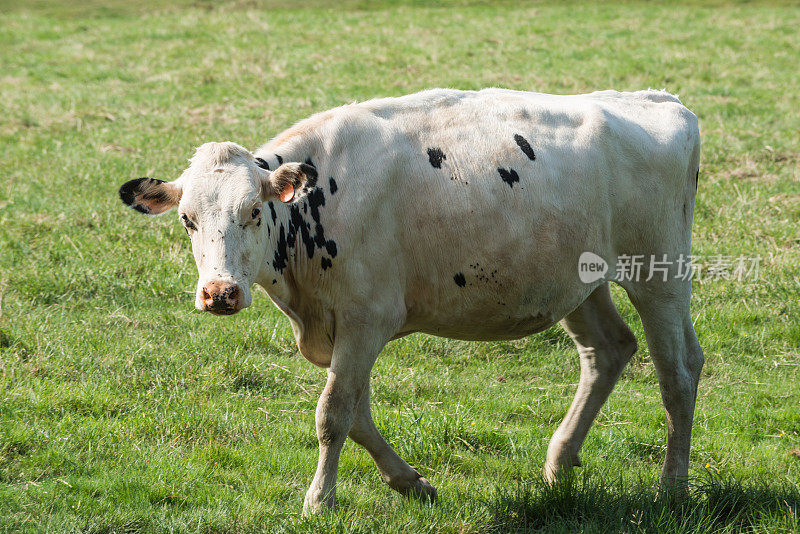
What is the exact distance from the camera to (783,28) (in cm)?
2211

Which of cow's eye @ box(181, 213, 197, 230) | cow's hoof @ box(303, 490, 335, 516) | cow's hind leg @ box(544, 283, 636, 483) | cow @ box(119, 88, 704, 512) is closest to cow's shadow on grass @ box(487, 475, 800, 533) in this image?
cow @ box(119, 88, 704, 512)

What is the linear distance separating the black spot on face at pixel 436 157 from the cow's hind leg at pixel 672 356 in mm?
1698

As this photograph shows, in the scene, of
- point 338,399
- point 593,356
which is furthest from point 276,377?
point 593,356

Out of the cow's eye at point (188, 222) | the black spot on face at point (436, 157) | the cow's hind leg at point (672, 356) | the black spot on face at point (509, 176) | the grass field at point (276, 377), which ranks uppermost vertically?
the black spot on face at point (436, 157)

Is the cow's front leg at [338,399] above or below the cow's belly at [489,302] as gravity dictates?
below

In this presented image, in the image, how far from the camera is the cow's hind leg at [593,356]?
645 cm

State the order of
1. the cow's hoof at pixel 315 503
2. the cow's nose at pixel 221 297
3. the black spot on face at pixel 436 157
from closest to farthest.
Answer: the cow's nose at pixel 221 297 → the cow's hoof at pixel 315 503 → the black spot on face at pixel 436 157

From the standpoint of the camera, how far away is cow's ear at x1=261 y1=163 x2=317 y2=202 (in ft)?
16.3

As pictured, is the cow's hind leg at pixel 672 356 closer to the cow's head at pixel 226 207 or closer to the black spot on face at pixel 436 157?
the black spot on face at pixel 436 157

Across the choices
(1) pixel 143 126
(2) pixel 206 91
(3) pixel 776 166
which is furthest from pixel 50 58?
(3) pixel 776 166

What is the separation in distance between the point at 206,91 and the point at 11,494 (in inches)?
471

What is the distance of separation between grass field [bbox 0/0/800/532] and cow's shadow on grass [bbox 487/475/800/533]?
0.02 meters

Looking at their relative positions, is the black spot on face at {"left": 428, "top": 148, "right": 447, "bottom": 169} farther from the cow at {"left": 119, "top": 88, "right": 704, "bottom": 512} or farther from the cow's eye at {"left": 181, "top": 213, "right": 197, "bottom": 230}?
the cow's eye at {"left": 181, "top": 213, "right": 197, "bottom": 230}

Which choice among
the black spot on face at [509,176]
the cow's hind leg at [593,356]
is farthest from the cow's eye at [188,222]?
the cow's hind leg at [593,356]
